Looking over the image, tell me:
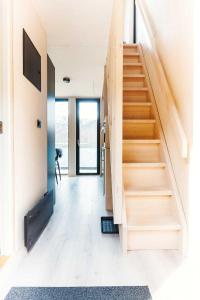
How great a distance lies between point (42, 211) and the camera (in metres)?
2.21

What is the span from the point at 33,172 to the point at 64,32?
180 cm

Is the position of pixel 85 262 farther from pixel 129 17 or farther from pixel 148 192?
pixel 129 17

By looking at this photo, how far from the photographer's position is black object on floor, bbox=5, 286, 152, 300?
4.17ft

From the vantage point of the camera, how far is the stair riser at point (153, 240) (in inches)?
72.1

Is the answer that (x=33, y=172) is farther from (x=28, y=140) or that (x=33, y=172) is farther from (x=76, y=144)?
(x=76, y=144)

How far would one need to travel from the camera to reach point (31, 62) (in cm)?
204

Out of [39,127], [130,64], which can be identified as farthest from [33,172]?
[130,64]

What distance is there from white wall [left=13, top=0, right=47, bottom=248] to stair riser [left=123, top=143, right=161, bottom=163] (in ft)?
3.11

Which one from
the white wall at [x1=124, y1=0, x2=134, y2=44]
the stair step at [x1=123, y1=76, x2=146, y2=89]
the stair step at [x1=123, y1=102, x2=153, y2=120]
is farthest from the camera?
the white wall at [x1=124, y1=0, x2=134, y2=44]

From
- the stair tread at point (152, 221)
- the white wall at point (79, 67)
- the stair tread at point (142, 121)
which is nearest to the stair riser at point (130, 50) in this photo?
the white wall at point (79, 67)

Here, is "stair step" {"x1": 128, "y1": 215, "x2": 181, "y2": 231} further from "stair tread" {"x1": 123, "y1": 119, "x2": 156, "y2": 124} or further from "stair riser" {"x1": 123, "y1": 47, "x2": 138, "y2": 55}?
"stair riser" {"x1": 123, "y1": 47, "x2": 138, "y2": 55}

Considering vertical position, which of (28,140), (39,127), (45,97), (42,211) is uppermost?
(45,97)

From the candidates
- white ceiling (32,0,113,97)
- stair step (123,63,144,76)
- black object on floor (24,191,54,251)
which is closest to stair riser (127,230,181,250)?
black object on floor (24,191,54,251)

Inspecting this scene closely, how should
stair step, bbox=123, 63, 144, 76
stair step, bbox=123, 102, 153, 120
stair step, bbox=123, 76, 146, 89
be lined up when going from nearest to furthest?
stair step, bbox=123, 102, 153, 120
stair step, bbox=123, 76, 146, 89
stair step, bbox=123, 63, 144, 76
